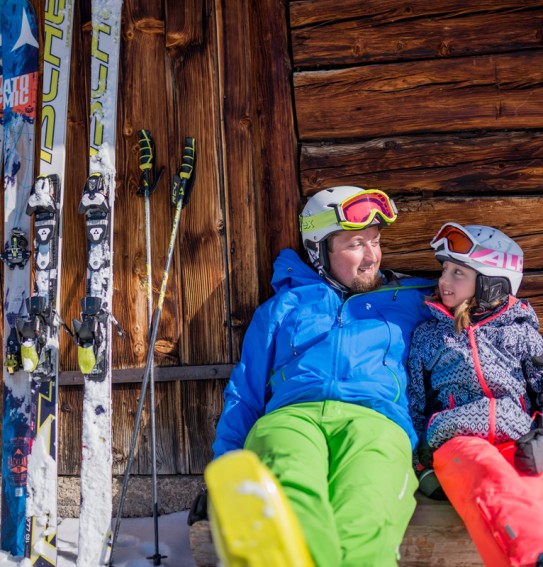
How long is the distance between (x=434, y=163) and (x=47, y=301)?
2.13 metres

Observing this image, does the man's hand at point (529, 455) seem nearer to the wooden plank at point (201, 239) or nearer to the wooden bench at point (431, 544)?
the wooden bench at point (431, 544)

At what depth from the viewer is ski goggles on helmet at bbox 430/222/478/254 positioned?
3.11 m

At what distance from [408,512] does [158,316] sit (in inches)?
63.3

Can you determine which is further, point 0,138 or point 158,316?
point 0,138

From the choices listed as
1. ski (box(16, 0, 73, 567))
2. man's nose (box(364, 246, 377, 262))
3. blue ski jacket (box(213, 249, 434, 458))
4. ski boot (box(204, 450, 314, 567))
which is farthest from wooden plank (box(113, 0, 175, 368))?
ski boot (box(204, 450, 314, 567))

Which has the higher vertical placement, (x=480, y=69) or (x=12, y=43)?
(x=12, y=43)

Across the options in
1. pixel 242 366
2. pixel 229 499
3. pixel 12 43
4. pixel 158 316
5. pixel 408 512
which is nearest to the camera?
pixel 229 499

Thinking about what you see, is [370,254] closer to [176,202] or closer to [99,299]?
[176,202]

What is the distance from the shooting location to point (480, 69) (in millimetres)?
3551

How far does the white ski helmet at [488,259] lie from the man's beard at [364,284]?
36cm

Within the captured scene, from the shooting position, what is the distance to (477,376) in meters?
3.00

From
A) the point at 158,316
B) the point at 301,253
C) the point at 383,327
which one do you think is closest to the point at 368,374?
the point at 383,327

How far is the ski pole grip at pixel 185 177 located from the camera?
3611 mm

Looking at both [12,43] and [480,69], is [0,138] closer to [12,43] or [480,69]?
[12,43]
